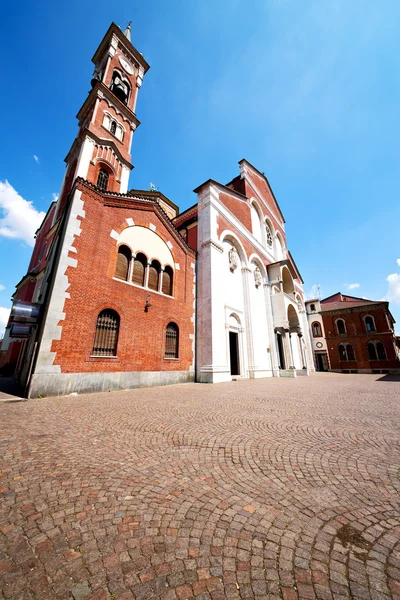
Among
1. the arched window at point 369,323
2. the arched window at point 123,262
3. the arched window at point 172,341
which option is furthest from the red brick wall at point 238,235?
the arched window at point 369,323

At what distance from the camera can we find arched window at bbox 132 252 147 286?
11.9 m

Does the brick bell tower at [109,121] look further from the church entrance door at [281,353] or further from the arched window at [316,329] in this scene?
the arched window at [316,329]

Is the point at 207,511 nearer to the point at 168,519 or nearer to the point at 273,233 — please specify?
the point at 168,519

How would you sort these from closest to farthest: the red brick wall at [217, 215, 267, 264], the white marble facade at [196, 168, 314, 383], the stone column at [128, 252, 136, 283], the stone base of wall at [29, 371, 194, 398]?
the stone base of wall at [29, 371, 194, 398] < the stone column at [128, 252, 136, 283] < the white marble facade at [196, 168, 314, 383] < the red brick wall at [217, 215, 267, 264]

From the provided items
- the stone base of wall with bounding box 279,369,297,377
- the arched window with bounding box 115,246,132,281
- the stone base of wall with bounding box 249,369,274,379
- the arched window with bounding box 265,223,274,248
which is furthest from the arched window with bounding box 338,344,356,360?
the arched window with bounding box 115,246,132,281

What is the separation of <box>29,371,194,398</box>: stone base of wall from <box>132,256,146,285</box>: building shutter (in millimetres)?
4578

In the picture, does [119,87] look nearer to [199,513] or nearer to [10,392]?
[10,392]

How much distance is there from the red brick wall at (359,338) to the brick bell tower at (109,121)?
33623 millimetres

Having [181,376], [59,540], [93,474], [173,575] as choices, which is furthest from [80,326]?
[173,575]

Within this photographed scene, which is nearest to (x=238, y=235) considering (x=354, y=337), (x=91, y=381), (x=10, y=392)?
(x=91, y=381)

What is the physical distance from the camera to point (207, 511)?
2137 mm

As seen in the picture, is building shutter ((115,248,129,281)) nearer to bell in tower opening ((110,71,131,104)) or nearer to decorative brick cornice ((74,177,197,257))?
decorative brick cornice ((74,177,197,257))

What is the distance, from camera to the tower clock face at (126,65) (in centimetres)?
2036

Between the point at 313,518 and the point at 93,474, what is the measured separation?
2.39m
